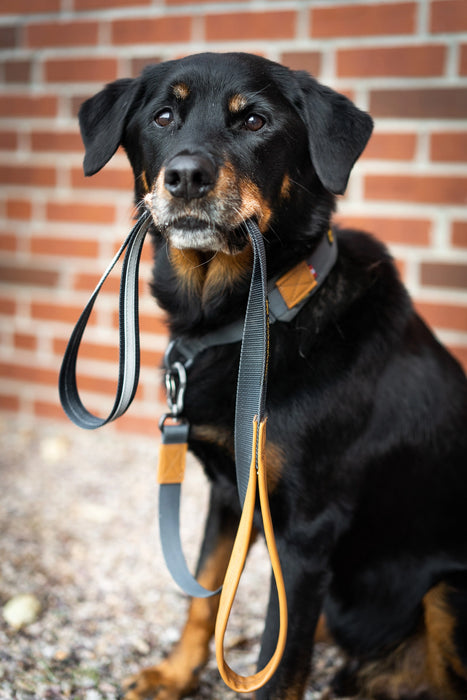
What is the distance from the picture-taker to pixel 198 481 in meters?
3.18

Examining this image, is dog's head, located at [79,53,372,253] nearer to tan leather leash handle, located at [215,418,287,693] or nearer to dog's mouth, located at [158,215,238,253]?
dog's mouth, located at [158,215,238,253]

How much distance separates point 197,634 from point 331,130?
56.6 inches

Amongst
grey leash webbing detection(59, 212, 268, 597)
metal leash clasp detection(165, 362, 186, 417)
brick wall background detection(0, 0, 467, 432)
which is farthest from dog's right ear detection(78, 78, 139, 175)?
brick wall background detection(0, 0, 467, 432)

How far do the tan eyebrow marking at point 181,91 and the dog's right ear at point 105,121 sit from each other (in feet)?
0.58

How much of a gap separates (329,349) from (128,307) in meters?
0.53

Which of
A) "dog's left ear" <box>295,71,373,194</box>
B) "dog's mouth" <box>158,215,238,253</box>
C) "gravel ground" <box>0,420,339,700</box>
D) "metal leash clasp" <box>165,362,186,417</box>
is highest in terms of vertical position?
"dog's left ear" <box>295,71,373,194</box>

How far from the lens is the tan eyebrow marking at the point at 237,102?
1.67 meters

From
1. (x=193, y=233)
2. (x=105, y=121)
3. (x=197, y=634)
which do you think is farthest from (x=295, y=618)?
(x=105, y=121)

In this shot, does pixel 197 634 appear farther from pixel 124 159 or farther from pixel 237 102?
pixel 124 159

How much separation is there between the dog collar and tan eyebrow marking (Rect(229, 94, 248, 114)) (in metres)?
0.40


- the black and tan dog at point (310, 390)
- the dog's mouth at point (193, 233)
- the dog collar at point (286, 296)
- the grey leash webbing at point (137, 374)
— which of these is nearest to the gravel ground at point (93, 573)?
the black and tan dog at point (310, 390)

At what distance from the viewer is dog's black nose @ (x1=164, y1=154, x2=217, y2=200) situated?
1.47 m

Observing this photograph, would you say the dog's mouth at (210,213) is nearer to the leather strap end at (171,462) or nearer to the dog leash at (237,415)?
the dog leash at (237,415)

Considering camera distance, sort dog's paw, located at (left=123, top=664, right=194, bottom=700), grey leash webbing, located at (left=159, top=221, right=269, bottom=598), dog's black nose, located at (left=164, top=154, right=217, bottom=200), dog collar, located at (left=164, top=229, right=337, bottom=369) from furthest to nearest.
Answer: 1. dog's paw, located at (left=123, top=664, right=194, bottom=700)
2. dog collar, located at (left=164, top=229, right=337, bottom=369)
3. dog's black nose, located at (left=164, top=154, right=217, bottom=200)
4. grey leash webbing, located at (left=159, top=221, right=269, bottom=598)
